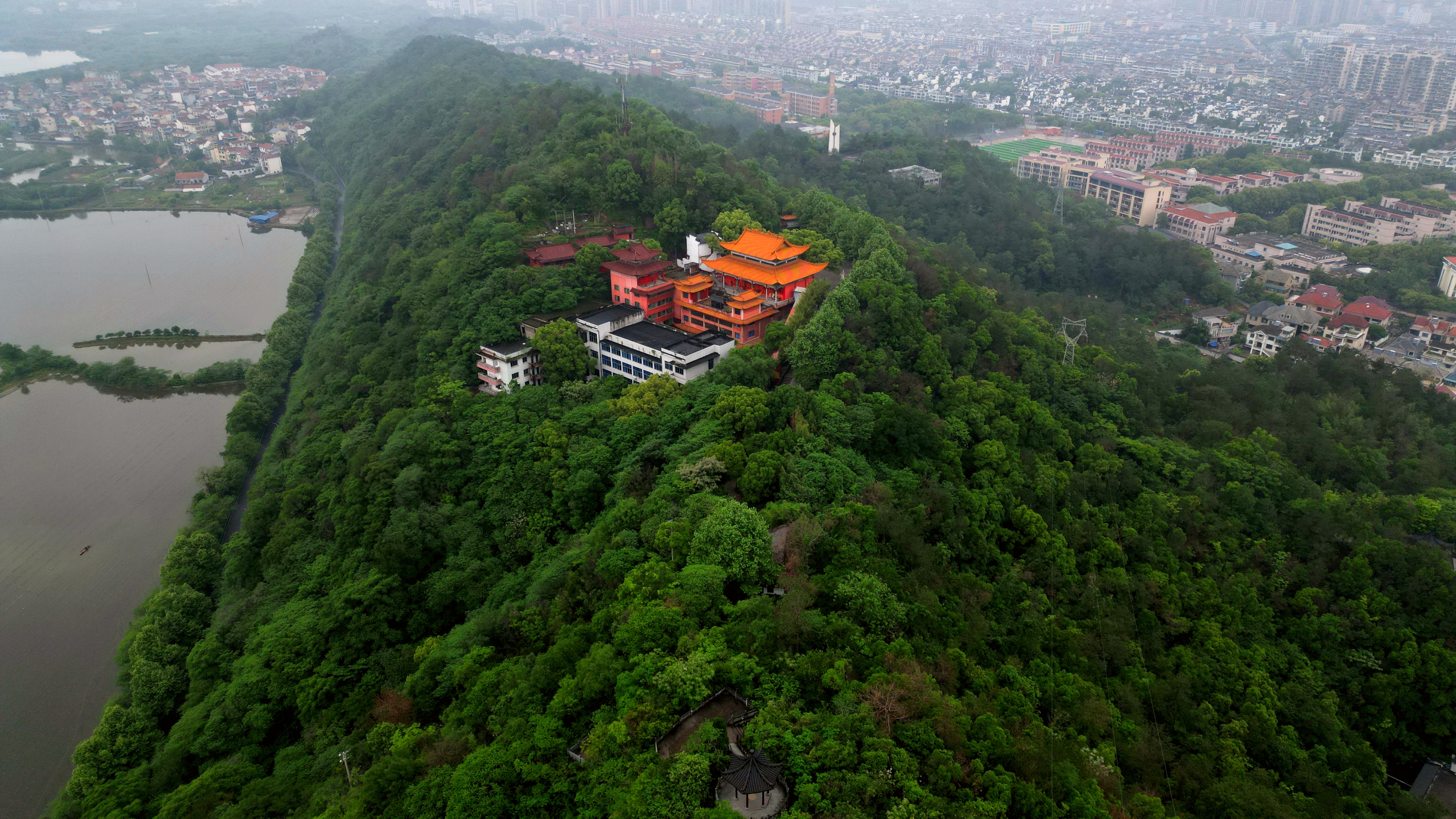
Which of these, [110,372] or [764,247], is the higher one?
[764,247]

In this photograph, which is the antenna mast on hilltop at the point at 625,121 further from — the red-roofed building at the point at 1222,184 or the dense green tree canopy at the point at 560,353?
the red-roofed building at the point at 1222,184

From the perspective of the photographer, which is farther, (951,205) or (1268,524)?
(951,205)

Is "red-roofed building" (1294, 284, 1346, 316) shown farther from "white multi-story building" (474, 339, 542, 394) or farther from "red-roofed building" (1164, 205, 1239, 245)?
"white multi-story building" (474, 339, 542, 394)

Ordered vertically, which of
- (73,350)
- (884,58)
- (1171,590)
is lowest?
(73,350)

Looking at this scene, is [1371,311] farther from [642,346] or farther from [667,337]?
[642,346]

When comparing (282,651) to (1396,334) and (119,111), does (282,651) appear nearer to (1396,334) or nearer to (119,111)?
(1396,334)

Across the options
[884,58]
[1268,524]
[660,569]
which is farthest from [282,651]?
[884,58]

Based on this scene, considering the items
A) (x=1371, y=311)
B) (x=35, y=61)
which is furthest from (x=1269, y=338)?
(x=35, y=61)
